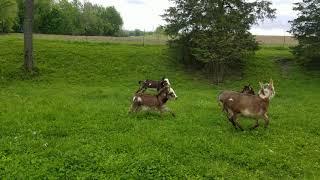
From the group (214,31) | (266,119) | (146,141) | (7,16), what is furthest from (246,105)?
(7,16)

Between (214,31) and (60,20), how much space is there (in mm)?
74124

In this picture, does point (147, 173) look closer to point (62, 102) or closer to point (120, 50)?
point (62, 102)

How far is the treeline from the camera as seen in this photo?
97613 millimetres

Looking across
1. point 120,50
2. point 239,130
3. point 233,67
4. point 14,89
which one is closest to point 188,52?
point 233,67

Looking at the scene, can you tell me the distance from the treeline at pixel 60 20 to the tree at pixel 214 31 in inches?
1855

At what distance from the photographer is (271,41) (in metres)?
71.9

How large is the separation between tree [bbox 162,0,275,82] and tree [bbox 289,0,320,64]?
2680 mm

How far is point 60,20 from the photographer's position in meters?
111

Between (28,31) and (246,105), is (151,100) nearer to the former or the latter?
(246,105)

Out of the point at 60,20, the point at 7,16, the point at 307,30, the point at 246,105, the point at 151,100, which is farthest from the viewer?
the point at 60,20

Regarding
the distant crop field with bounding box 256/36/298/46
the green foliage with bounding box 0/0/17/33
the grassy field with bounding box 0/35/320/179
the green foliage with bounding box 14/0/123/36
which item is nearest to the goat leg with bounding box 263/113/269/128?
the grassy field with bounding box 0/35/320/179

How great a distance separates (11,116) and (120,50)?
105ft

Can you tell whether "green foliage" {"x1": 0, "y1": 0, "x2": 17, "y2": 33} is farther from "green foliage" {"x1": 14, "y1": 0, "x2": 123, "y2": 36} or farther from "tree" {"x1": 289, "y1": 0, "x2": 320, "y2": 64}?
"tree" {"x1": 289, "y1": 0, "x2": 320, "y2": 64}

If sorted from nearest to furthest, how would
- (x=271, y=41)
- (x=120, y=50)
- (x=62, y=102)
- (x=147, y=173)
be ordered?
(x=147, y=173) < (x=62, y=102) < (x=120, y=50) < (x=271, y=41)
